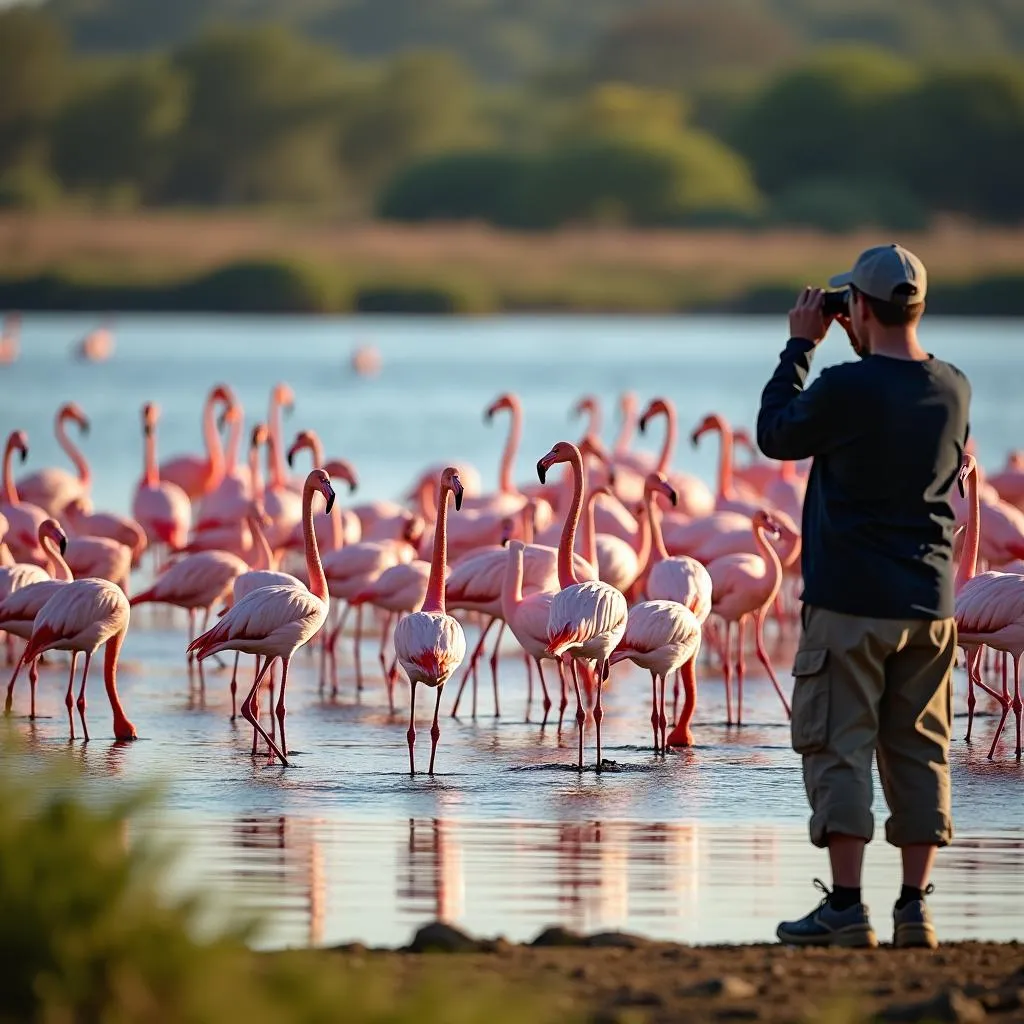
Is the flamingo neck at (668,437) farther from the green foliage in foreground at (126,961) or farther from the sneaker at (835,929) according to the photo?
the green foliage in foreground at (126,961)

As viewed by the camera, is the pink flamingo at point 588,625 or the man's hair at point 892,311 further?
the pink flamingo at point 588,625

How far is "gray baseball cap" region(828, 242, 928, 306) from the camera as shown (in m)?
5.35

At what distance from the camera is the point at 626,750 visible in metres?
8.68

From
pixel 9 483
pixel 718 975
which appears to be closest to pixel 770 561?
pixel 9 483

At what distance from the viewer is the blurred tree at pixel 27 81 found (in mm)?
78125

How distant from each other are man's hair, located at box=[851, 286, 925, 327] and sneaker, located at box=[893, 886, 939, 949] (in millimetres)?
1405

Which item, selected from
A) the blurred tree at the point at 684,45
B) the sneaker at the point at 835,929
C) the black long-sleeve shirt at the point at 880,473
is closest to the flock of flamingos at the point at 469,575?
the sneaker at the point at 835,929

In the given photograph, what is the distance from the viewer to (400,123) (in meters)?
82.9

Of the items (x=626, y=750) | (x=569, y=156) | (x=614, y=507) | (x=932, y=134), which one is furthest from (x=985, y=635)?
(x=932, y=134)

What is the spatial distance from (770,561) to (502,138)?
265 feet

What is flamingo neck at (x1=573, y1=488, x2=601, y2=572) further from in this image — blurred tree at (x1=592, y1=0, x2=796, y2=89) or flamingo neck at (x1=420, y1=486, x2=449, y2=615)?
blurred tree at (x1=592, y1=0, x2=796, y2=89)

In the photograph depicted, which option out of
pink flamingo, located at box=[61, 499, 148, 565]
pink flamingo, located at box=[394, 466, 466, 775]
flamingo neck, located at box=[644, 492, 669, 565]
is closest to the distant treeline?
pink flamingo, located at box=[61, 499, 148, 565]

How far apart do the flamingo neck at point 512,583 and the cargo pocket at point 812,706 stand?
→ 3.82 meters

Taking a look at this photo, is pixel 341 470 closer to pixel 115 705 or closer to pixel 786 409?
pixel 115 705
